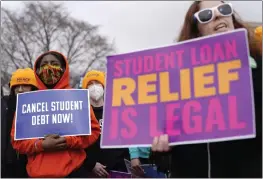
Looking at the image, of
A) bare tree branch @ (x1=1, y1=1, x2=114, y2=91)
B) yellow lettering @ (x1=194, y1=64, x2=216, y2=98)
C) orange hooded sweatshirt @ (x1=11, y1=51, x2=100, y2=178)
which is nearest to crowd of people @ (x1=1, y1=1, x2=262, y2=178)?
orange hooded sweatshirt @ (x1=11, y1=51, x2=100, y2=178)

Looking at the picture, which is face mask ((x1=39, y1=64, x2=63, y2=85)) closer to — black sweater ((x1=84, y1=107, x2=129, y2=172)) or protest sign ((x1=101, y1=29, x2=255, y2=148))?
black sweater ((x1=84, y1=107, x2=129, y2=172))

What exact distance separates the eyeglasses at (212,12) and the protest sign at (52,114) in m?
1.21

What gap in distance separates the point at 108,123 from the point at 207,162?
0.52 m

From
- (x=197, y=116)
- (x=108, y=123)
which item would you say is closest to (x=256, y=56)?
(x=197, y=116)

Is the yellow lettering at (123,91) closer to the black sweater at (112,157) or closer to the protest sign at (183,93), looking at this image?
the protest sign at (183,93)

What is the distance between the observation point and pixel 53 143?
2.96 metres

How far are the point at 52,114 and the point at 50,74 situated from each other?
376mm

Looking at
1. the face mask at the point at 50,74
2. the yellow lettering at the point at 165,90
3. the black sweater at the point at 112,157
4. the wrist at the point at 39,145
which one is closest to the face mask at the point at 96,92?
the black sweater at the point at 112,157

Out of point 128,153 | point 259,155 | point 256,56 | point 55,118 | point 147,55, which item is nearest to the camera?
point 259,155

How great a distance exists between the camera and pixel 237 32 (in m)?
2.02

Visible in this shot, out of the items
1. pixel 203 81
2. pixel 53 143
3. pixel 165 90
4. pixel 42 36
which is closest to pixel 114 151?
pixel 53 143

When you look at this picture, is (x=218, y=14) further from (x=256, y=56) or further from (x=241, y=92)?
(x=241, y=92)

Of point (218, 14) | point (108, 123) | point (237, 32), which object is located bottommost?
point (108, 123)

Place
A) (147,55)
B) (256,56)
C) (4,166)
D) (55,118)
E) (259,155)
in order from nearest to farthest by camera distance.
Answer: (259,155)
(256,56)
(147,55)
(55,118)
(4,166)
